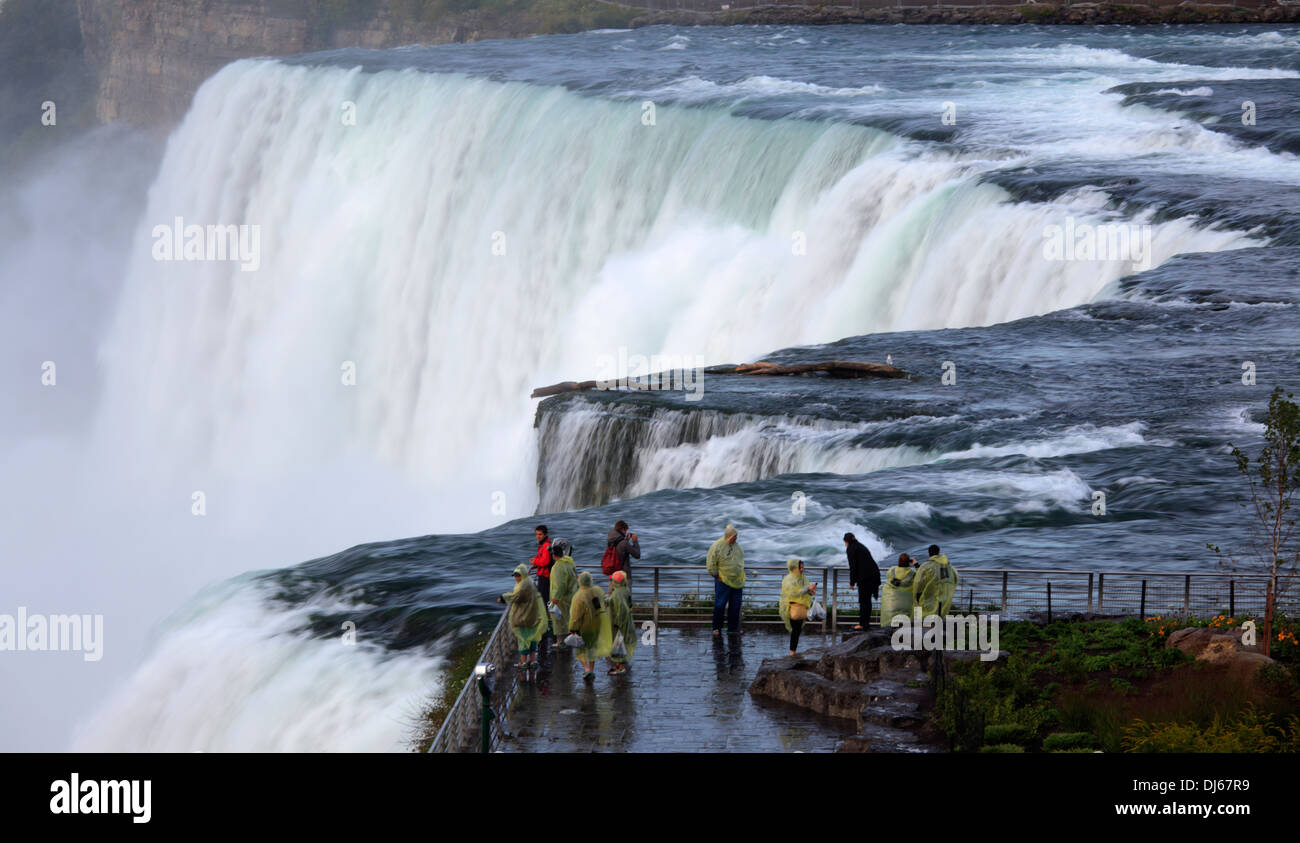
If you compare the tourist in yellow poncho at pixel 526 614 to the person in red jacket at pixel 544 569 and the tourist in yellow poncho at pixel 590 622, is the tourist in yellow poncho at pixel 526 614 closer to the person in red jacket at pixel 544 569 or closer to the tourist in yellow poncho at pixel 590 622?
the tourist in yellow poncho at pixel 590 622

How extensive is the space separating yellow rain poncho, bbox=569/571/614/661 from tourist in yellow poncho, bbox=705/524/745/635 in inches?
54.7

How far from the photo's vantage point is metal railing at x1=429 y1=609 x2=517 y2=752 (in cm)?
1305

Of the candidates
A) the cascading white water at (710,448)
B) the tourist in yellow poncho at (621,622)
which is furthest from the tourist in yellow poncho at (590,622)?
the cascading white water at (710,448)

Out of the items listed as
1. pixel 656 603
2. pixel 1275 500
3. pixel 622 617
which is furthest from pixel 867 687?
pixel 1275 500

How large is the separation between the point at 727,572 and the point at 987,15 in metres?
52.9

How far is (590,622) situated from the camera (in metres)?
15.5

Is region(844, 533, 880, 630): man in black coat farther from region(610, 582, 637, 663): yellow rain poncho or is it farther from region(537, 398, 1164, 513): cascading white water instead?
region(537, 398, 1164, 513): cascading white water

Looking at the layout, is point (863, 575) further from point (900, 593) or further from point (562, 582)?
point (562, 582)

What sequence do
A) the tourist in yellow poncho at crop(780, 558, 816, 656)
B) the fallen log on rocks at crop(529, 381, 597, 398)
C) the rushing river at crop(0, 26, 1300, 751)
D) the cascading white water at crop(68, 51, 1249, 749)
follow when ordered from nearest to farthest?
the tourist in yellow poncho at crop(780, 558, 816, 656) < the rushing river at crop(0, 26, 1300, 751) < the cascading white water at crop(68, 51, 1249, 749) < the fallen log on rocks at crop(529, 381, 597, 398)

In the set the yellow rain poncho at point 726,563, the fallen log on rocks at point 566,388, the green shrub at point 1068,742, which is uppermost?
the fallen log on rocks at point 566,388

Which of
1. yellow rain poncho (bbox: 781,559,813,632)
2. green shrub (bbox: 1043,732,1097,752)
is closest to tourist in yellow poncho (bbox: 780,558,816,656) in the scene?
yellow rain poncho (bbox: 781,559,813,632)

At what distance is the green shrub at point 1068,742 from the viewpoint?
13.1 meters
